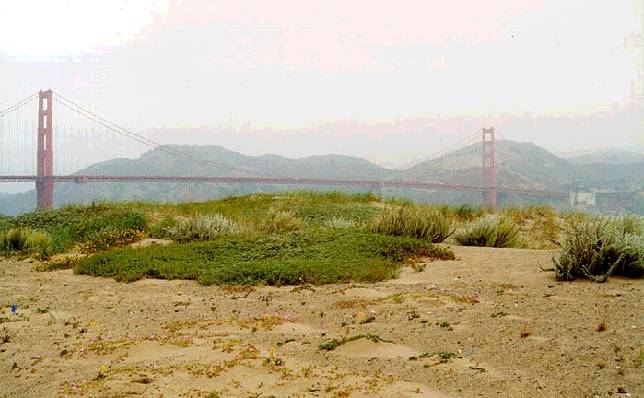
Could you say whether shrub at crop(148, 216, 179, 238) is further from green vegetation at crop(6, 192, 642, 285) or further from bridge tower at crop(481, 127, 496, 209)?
bridge tower at crop(481, 127, 496, 209)

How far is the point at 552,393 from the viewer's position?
4176 mm

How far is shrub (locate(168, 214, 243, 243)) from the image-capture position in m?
13.1

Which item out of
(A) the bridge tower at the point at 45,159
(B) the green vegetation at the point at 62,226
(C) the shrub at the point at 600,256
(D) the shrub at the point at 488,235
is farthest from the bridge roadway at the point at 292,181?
(C) the shrub at the point at 600,256

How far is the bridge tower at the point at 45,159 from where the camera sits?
35.7 metres

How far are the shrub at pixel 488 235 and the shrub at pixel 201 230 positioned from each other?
470 cm

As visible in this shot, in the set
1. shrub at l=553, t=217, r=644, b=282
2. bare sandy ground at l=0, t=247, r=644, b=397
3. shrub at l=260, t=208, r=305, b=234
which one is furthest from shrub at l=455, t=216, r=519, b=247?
shrub at l=553, t=217, r=644, b=282

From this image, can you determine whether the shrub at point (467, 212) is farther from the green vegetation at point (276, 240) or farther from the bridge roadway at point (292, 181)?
the bridge roadway at point (292, 181)

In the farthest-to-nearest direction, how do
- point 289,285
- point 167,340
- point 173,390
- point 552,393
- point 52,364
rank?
point 289,285 < point 167,340 < point 52,364 < point 173,390 < point 552,393

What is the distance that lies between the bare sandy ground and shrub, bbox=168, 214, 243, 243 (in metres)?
4.11

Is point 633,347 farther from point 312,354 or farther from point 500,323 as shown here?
point 312,354

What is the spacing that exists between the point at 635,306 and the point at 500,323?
1.37m

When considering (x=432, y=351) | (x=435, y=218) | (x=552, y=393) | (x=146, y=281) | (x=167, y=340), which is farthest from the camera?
(x=435, y=218)

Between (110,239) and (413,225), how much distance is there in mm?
6209

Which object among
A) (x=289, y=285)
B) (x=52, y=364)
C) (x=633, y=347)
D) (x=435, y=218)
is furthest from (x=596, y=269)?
(x=52, y=364)
